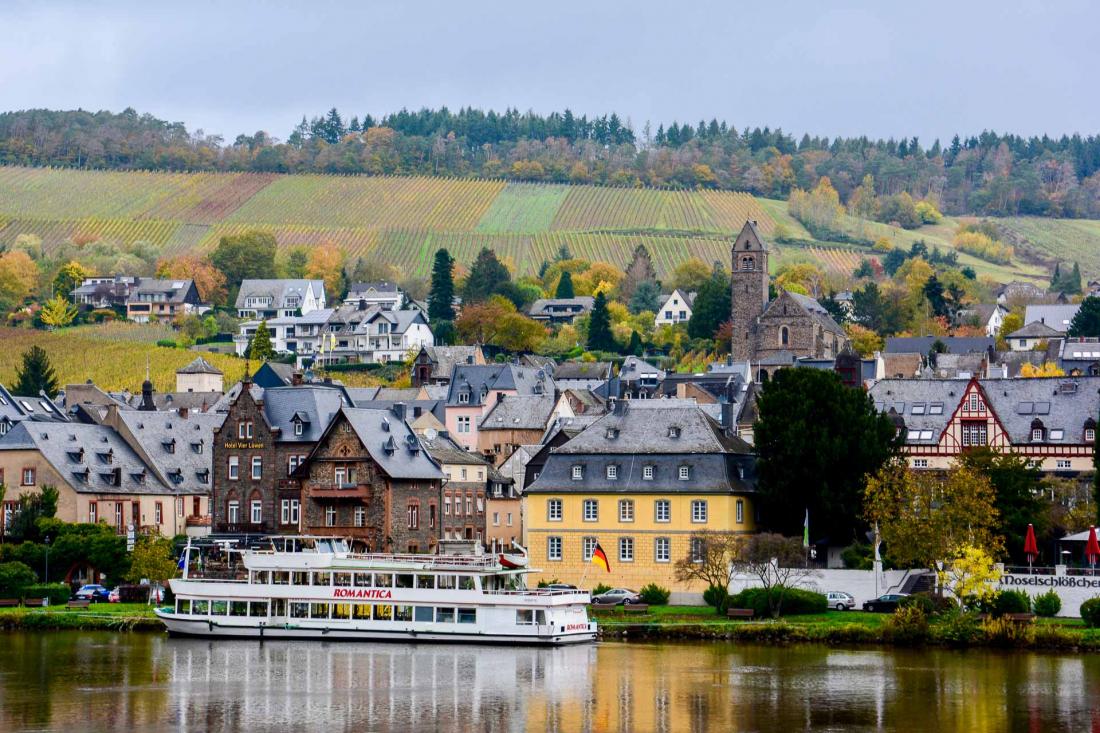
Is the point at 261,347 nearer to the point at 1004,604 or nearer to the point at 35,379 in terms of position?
the point at 35,379

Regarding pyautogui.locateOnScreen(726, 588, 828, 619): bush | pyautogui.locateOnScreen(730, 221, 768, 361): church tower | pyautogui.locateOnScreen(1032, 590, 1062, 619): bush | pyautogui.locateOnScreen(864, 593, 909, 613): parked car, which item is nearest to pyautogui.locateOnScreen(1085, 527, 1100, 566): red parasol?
pyautogui.locateOnScreen(1032, 590, 1062, 619): bush

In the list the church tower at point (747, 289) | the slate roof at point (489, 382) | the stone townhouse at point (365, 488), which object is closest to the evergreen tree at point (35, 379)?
the slate roof at point (489, 382)

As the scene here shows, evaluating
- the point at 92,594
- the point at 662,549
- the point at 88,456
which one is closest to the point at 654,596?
the point at 662,549

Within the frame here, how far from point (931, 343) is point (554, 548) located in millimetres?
89012

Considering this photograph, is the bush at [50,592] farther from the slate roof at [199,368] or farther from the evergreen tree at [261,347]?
the evergreen tree at [261,347]

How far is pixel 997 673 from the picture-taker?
6856 centimetres

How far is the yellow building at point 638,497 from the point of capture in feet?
302

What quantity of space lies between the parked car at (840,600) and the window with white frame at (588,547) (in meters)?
12.7

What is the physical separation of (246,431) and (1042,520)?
1585 inches

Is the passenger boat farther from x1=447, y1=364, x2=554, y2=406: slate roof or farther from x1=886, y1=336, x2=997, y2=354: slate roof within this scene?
x1=886, y1=336, x2=997, y2=354: slate roof

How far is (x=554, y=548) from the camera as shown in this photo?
310ft

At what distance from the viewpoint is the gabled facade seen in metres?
102

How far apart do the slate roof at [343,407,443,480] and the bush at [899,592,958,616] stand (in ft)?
89.0

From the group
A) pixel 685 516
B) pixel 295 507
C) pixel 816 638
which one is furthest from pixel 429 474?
pixel 816 638
